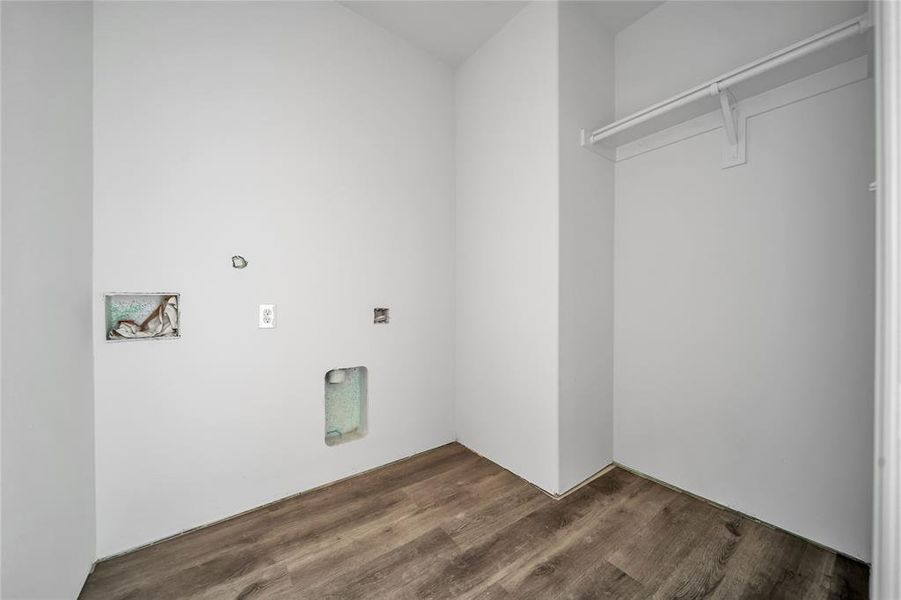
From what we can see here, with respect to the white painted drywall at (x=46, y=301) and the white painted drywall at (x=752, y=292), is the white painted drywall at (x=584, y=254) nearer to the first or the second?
the white painted drywall at (x=752, y=292)

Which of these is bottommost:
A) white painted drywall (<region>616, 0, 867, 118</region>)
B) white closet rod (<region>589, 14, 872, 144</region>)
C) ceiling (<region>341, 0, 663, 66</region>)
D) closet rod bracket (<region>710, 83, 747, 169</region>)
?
closet rod bracket (<region>710, 83, 747, 169</region>)

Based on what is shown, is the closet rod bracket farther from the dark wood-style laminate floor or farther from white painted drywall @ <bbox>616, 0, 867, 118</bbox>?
the dark wood-style laminate floor

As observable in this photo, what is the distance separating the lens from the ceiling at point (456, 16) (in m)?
1.96

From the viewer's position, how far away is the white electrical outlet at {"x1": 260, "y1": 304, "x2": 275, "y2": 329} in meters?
1.75

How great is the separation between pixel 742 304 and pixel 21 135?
2.81 meters

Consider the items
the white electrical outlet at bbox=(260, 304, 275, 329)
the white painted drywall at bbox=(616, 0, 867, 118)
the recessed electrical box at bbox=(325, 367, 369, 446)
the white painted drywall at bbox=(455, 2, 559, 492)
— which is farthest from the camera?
the recessed electrical box at bbox=(325, 367, 369, 446)

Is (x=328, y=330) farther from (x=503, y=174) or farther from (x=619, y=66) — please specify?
(x=619, y=66)

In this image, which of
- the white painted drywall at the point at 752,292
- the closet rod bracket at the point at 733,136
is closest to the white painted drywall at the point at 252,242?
the white painted drywall at the point at 752,292

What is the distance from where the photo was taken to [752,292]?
64.3 inches

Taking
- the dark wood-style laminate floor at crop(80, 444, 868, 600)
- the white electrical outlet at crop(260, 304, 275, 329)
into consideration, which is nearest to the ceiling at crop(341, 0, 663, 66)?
the white electrical outlet at crop(260, 304, 275, 329)

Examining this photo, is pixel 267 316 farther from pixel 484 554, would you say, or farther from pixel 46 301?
pixel 484 554

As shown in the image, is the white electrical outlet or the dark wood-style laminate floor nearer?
the dark wood-style laminate floor

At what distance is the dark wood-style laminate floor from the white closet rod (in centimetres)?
199

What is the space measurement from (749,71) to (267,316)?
2475mm
